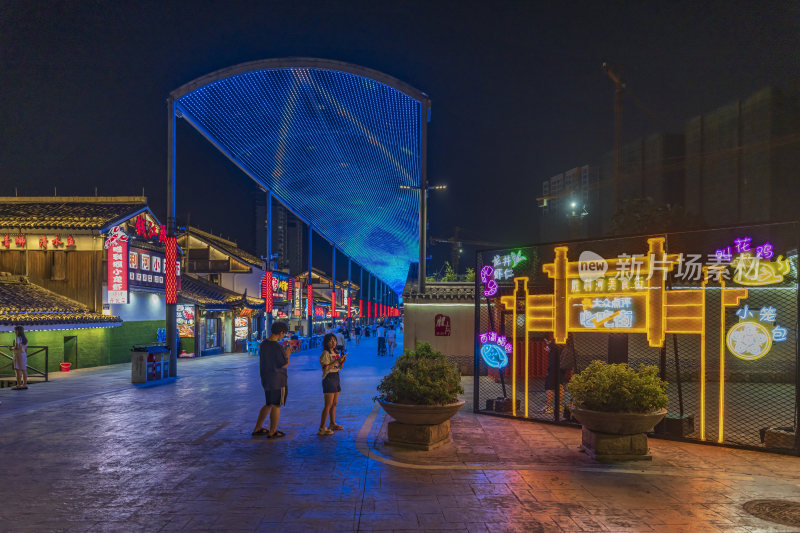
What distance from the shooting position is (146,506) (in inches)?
226

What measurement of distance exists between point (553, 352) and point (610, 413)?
9.38 feet

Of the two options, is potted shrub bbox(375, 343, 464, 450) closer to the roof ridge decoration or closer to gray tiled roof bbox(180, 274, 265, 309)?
the roof ridge decoration

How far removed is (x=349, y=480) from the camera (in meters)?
6.57

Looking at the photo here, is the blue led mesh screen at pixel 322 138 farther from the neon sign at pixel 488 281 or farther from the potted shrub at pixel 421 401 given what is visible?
the potted shrub at pixel 421 401

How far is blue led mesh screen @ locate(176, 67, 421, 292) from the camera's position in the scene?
20.7m

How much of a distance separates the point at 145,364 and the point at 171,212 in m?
5.01

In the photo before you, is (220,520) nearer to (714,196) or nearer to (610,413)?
(610,413)

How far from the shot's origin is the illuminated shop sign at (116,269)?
846 inches

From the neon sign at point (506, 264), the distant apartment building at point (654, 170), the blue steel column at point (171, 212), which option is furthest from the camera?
the distant apartment building at point (654, 170)

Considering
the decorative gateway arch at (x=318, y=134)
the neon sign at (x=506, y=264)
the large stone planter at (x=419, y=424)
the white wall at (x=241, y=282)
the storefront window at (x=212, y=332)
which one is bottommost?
the storefront window at (x=212, y=332)

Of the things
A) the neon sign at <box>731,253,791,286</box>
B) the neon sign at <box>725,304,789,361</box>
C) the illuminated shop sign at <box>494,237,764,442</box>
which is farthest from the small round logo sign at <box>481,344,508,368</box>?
the neon sign at <box>731,253,791,286</box>

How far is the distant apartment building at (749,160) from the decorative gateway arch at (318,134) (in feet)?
86.1

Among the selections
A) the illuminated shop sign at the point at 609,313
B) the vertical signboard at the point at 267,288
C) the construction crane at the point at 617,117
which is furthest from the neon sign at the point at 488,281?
the construction crane at the point at 617,117

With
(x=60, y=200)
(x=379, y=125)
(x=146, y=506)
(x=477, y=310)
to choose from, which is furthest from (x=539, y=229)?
(x=146, y=506)
